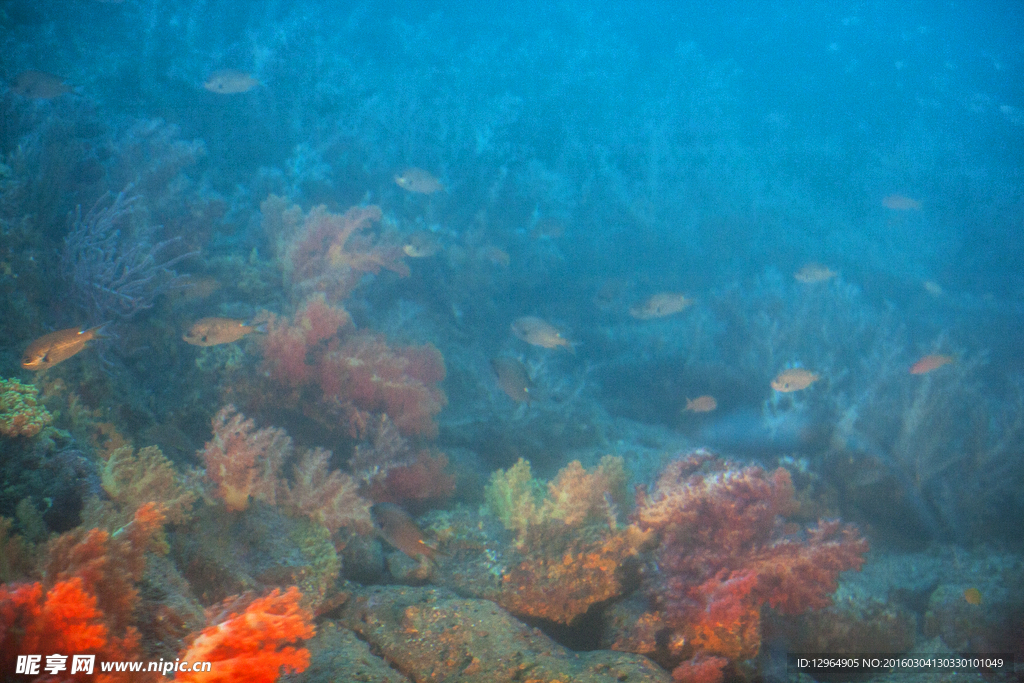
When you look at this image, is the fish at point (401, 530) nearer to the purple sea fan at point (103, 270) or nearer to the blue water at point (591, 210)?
the blue water at point (591, 210)

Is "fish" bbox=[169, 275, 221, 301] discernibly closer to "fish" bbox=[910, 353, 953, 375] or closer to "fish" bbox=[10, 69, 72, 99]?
"fish" bbox=[10, 69, 72, 99]

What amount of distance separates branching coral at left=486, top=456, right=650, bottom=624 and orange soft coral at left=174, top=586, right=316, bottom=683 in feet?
5.75

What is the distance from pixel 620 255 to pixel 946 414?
24.4 feet

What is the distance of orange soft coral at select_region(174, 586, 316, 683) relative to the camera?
5.09 feet

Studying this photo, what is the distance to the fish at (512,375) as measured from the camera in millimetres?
3949

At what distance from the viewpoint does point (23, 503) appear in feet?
6.20

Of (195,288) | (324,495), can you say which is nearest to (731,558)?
(324,495)

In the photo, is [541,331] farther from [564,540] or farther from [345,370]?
[564,540]

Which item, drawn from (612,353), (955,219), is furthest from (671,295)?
(955,219)

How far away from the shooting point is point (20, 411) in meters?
2.27

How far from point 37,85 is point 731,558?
827cm

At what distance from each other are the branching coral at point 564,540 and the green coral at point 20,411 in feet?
9.53

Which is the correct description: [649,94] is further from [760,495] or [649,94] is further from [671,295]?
[760,495]

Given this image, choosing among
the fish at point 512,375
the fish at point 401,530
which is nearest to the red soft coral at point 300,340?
the fish at point 512,375
